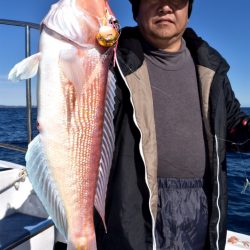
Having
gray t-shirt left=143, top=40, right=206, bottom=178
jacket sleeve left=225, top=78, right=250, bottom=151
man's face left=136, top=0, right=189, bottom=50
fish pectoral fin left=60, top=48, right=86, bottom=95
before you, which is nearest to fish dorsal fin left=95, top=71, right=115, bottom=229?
fish pectoral fin left=60, top=48, right=86, bottom=95

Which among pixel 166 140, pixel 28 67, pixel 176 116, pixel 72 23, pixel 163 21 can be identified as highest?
pixel 163 21

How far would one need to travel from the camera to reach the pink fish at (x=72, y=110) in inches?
56.9

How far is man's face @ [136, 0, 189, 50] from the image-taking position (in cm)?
224

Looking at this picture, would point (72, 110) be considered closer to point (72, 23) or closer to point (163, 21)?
point (72, 23)

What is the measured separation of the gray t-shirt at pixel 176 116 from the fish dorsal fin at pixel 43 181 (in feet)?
2.52

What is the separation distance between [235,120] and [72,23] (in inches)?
60.3

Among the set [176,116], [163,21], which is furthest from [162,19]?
[176,116]

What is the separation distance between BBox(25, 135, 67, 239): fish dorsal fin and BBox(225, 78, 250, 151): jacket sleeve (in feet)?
4.80

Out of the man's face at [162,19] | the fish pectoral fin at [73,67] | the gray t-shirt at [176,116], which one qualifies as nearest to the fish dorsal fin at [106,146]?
the fish pectoral fin at [73,67]

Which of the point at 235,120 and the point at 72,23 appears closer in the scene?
the point at 72,23

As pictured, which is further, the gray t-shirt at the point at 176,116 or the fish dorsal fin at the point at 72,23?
the gray t-shirt at the point at 176,116

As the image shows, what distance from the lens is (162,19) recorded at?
2234mm

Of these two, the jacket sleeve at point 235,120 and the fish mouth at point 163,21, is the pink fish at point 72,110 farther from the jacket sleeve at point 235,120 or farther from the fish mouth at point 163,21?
the jacket sleeve at point 235,120

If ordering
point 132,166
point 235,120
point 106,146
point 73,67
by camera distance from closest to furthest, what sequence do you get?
point 73,67
point 106,146
point 132,166
point 235,120
